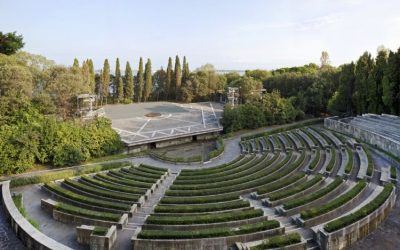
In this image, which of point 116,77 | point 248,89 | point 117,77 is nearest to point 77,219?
point 248,89

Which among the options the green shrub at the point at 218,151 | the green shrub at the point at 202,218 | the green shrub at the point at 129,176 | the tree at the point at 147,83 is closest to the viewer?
the green shrub at the point at 202,218

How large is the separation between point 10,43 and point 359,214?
136 feet

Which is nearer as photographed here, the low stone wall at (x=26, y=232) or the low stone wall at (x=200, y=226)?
the low stone wall at (x=26, y=232)

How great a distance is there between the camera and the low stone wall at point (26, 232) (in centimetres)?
1255

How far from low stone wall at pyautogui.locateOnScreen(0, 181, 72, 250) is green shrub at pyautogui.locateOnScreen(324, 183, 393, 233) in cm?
1232

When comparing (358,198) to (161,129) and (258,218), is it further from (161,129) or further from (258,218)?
(161,129)

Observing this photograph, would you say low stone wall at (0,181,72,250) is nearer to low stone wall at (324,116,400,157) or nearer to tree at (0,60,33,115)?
tree at (0,60,33,115)

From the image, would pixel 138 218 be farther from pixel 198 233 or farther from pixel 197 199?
pixel 198 233

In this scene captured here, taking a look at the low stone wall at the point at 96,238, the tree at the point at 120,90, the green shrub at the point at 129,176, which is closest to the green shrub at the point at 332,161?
the green shrub at the point at 129,176

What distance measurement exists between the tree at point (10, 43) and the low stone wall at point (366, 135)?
143ft

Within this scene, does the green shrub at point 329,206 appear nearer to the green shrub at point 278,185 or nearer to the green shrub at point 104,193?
the green shrub at point 278,185

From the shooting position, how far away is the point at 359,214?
563 inches

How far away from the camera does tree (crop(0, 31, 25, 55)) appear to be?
35031 mm

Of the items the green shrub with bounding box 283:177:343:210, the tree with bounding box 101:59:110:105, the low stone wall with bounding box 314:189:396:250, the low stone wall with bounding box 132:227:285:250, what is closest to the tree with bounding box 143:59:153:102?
the tree with bounding box 101:59:110:105
